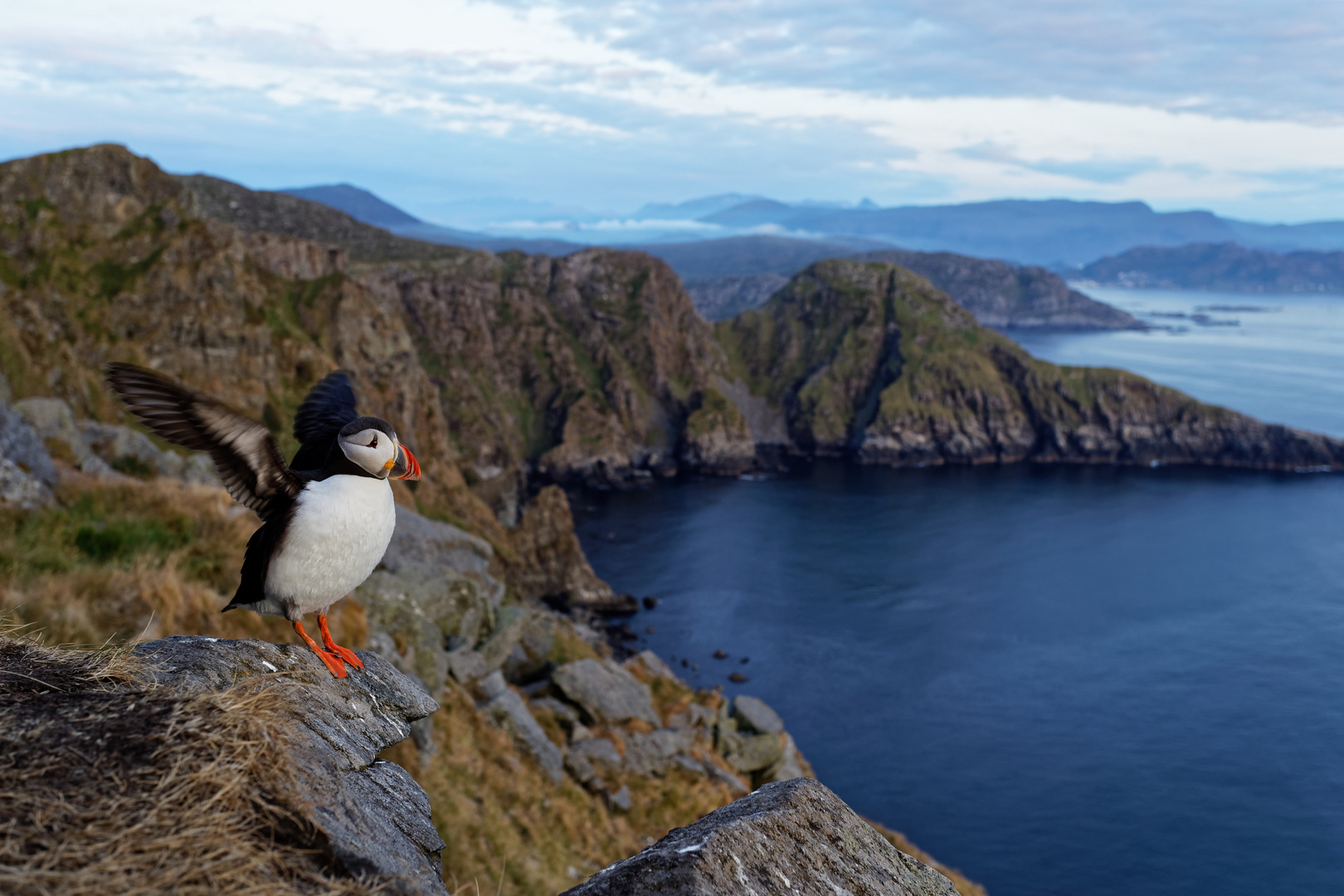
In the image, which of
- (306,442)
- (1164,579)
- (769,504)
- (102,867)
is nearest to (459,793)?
(306,442)

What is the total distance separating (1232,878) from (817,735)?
108ft

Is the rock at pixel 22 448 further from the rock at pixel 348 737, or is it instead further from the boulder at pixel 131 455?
the rock at pixel 348 737

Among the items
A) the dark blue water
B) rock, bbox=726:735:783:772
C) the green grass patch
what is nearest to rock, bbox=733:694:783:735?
rock, bbox=726:735:783:772

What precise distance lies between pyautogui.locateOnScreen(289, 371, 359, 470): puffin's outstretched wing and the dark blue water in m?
62.5

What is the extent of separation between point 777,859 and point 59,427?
87.8ft

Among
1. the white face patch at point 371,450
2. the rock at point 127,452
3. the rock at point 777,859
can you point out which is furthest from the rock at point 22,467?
the rock at point 777,859

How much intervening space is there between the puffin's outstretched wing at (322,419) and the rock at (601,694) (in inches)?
941

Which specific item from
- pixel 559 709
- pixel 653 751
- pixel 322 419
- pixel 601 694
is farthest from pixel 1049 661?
pixel 322 419

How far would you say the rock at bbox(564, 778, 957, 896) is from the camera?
195 inches

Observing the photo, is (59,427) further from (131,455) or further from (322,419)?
(322,419)

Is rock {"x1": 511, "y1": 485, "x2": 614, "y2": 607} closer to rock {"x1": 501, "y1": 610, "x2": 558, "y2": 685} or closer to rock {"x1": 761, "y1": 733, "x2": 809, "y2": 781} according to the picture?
rock {"x1": 761, "y1": 733, "x2": 809, "y2": 781}

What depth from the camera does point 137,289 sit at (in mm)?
74312

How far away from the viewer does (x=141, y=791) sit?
13.1ft

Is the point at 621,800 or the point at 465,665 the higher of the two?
the point at 465,665
